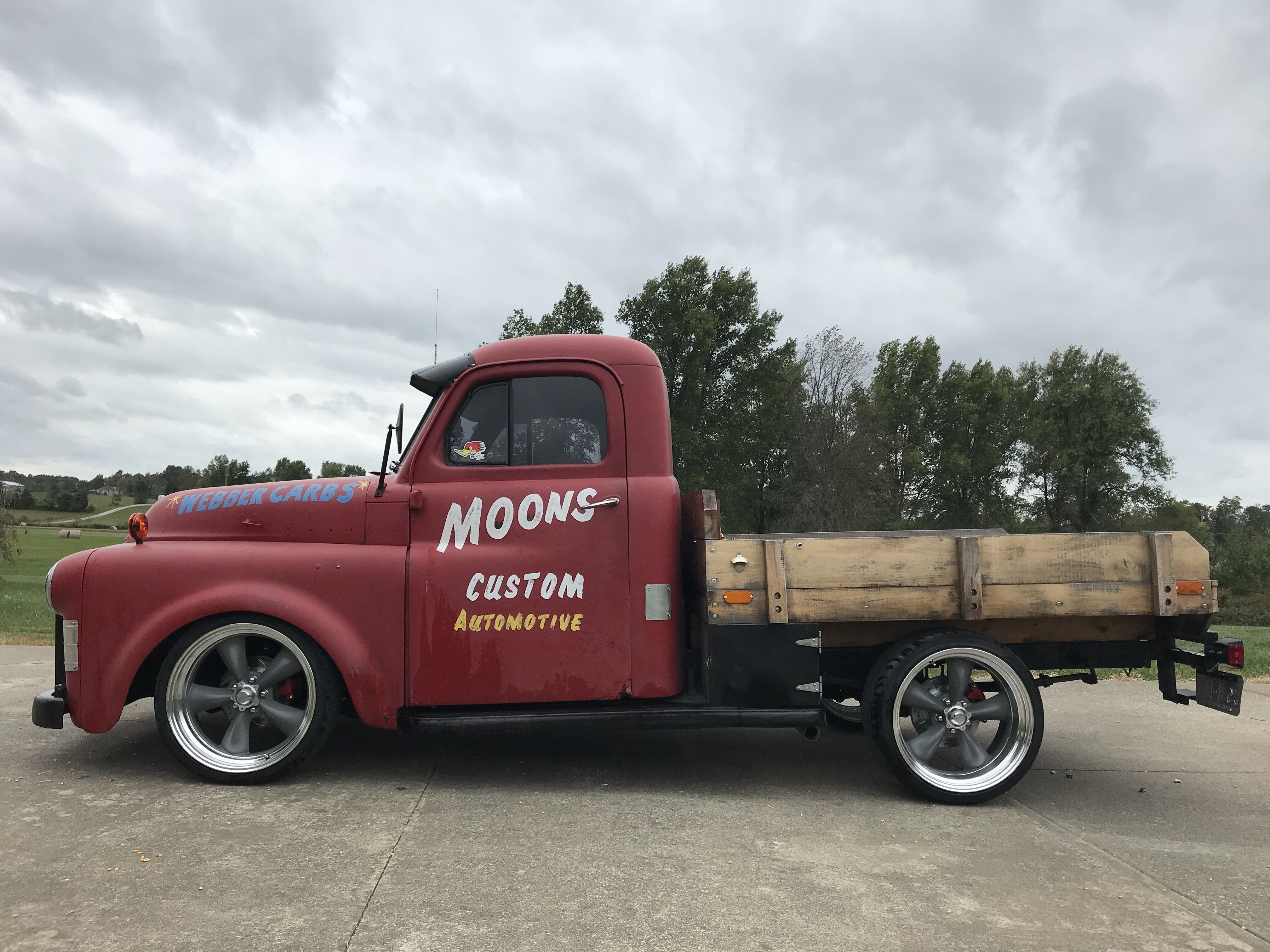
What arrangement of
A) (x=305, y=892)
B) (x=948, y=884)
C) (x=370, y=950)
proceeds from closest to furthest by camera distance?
(x=370, y=950) < (x=305, y=892) < (x=948, y=884)

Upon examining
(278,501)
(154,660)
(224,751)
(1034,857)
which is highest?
(278,501)

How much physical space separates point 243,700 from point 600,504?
6.46 ft

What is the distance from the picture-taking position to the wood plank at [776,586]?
391cm

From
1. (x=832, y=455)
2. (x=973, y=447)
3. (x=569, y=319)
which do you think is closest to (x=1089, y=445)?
(x=973, y=447)

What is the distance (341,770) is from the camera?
421 cm

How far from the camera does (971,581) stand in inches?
155

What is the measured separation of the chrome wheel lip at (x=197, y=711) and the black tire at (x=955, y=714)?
272 cm

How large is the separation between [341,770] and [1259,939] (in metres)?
3.80

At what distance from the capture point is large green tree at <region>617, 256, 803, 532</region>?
88.3 ft

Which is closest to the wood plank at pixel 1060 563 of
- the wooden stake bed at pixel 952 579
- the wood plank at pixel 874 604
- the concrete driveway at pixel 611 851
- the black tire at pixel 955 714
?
the wooden stake bed at pixel 952 579

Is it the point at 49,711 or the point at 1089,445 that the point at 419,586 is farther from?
the point at 1089,445

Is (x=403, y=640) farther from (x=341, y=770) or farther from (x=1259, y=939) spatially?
(x=1259, y=939)

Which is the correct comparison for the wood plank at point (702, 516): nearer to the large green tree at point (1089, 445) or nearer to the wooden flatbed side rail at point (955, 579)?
the wooden flatbed side rail at point (955, 579)

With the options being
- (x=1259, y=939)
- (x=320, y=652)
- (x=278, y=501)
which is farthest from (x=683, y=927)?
(x=278, y=501)
